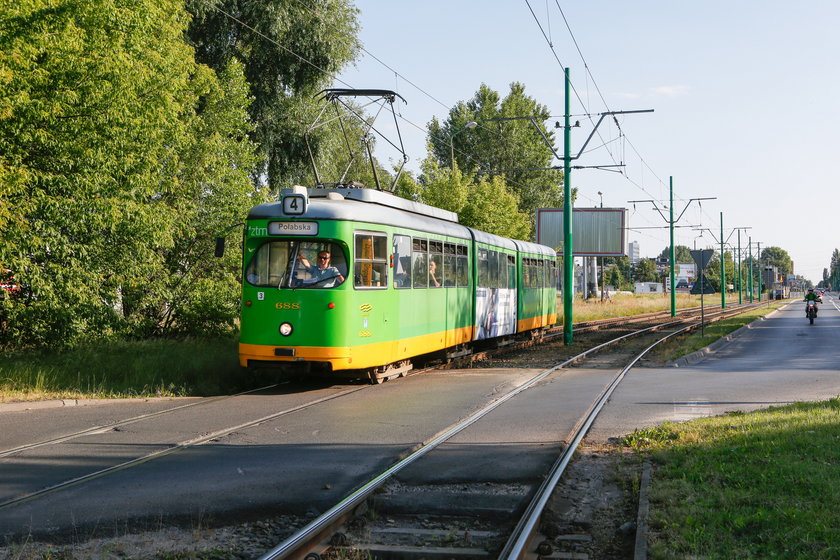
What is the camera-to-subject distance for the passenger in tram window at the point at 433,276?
16.3m

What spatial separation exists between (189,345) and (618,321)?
29.5m

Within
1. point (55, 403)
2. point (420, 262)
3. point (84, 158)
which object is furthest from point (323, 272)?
point (84, 158)

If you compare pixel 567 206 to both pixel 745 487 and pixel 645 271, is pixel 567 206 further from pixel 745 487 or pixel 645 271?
pixel 645 271

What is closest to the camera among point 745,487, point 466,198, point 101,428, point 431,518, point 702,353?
point 431,518

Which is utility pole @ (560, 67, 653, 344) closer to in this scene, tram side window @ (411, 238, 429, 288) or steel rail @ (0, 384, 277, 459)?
tram side window @ (411, 238, 429, 288)

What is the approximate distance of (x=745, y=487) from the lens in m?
6.85

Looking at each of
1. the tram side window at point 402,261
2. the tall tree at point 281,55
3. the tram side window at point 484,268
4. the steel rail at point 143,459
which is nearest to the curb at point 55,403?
the steel rail at point 143,459

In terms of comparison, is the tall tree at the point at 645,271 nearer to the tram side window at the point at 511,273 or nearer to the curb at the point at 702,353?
the curb at the point at 702,353

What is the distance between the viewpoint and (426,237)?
16.0m

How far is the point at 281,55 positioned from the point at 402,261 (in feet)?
52.5

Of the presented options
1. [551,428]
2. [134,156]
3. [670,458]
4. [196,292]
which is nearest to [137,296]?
[196,292]

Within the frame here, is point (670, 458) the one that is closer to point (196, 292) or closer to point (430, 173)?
point (196, 292)

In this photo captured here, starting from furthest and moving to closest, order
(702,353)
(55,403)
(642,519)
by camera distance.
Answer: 1. (702,353)
2. (55,403)
3. (642,519)

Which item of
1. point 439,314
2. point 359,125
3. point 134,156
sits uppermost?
point 359,125
